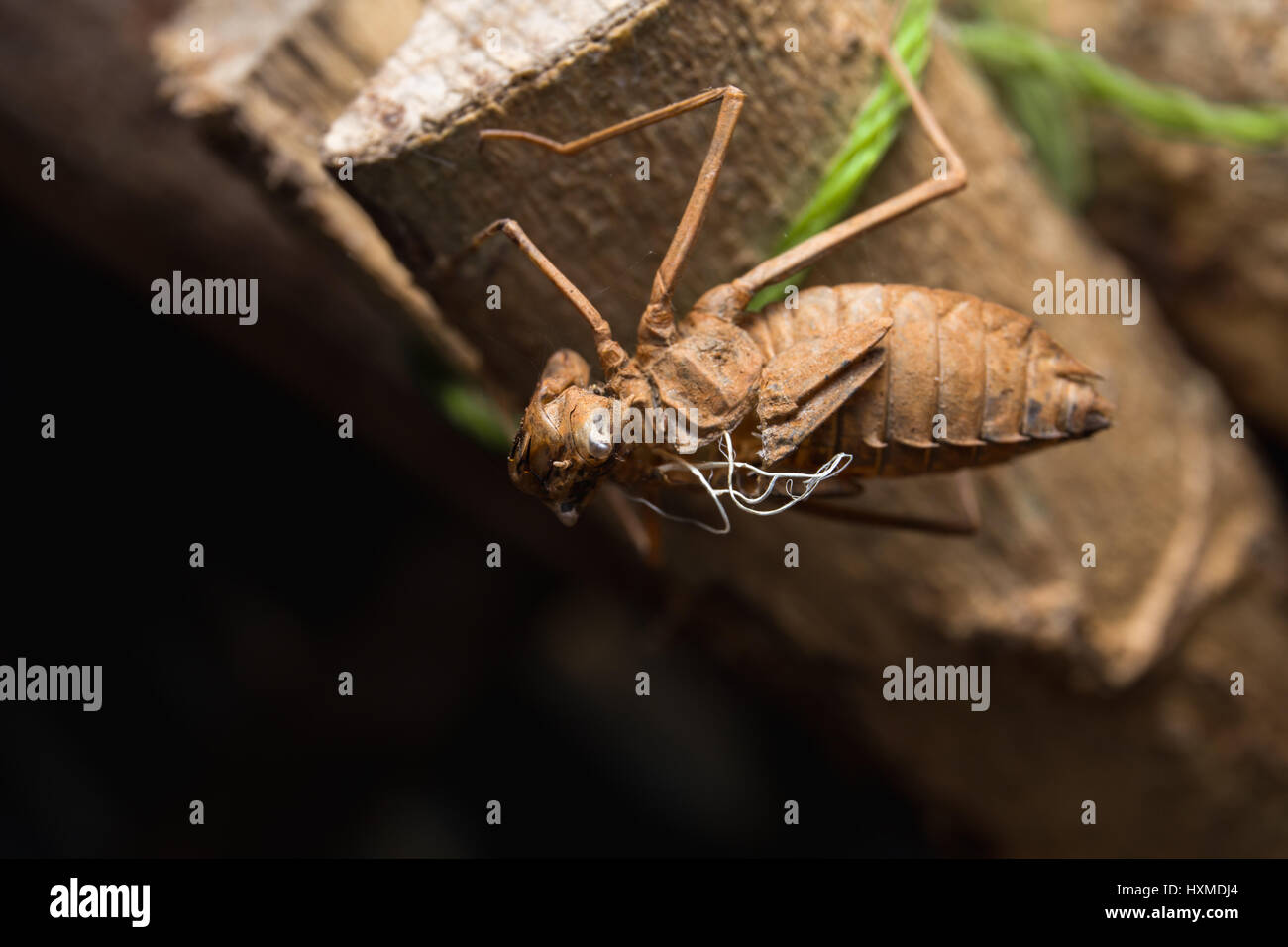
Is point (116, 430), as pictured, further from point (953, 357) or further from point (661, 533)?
point (953, 357)

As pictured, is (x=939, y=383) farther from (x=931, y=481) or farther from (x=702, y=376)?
(x=931, y=481)

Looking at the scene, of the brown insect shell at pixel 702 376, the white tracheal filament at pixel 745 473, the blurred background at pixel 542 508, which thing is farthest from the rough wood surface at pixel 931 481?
the white tracheal filament at pixel 745 473

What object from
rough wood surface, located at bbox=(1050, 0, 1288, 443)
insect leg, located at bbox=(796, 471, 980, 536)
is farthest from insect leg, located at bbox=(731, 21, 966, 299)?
rough wood surface, located at bbox=(1050, 0, 1288, 443)

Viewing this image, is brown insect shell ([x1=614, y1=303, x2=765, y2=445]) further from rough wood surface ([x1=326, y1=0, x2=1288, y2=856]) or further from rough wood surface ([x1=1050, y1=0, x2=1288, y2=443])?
rough wood surface ([x1=1050, y1=0, x2=1288, y2=443])

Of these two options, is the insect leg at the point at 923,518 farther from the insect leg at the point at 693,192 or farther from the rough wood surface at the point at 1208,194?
the rough wood surface at the point at 1208,194
